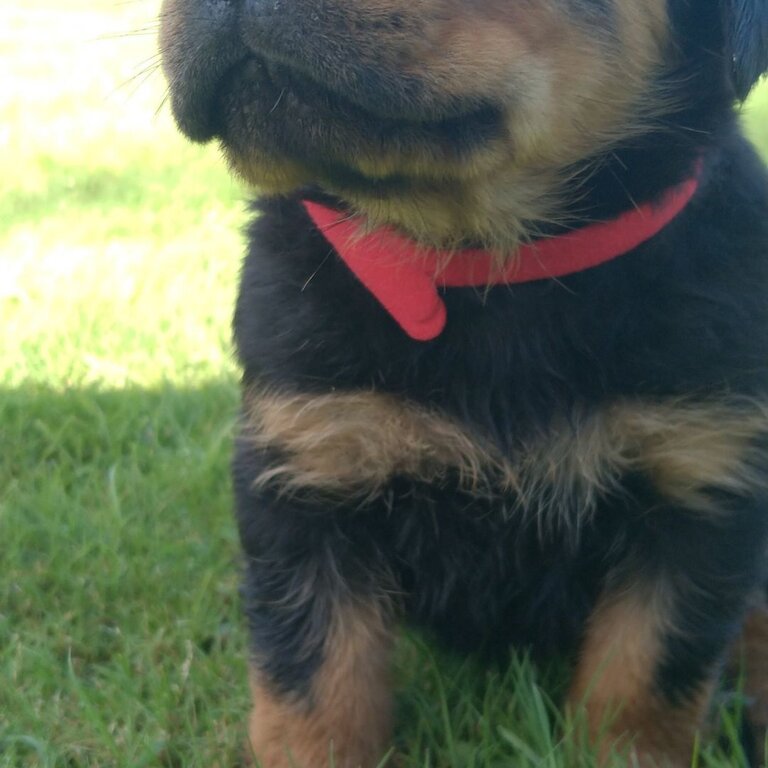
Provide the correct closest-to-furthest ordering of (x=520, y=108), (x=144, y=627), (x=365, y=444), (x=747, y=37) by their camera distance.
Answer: (x=520, y=108)
(x=747, y=37)
(x=365, y=444)
(x=144, y=627)

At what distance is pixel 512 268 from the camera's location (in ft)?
7.38

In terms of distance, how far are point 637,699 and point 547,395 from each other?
0.59 meters

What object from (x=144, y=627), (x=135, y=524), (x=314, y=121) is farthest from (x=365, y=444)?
(x=135, y=524)

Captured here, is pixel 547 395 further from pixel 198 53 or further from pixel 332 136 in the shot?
pixel 198 53

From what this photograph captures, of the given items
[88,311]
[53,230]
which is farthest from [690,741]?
[53,230]

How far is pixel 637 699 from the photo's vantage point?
2270mm

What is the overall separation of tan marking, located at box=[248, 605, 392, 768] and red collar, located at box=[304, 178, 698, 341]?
0.58 m

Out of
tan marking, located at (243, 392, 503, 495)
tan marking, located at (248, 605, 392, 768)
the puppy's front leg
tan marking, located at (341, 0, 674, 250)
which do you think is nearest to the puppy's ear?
tan marking, located at (341, 0, 674, 250)

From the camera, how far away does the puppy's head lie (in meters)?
1.78

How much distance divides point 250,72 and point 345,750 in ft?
4.06

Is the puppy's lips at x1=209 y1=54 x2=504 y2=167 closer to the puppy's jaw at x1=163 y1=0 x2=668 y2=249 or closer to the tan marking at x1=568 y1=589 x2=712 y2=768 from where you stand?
the puppy's jaw at x1=163 y1=0 x2=668 y2=249

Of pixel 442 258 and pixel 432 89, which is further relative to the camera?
pixel 442 258

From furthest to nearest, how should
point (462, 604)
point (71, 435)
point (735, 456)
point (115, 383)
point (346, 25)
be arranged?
1. point (115, 383)
2. point (71, 435)
3. point (462, 604)
4. point (735, 456)
5. point (346, 25)

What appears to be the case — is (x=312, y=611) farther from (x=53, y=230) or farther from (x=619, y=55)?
(x=53, y=230)
